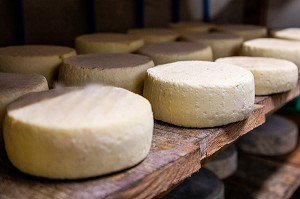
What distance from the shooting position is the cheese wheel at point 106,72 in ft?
3.61

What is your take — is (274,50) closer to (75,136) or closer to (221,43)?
(221,43)

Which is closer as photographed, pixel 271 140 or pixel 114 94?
pixel 114 94

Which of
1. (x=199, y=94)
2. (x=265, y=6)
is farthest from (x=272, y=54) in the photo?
(x=265, y=6)

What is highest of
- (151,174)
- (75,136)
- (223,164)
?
(75,136)

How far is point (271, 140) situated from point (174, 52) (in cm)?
102

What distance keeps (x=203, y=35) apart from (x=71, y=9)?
606 millimetres

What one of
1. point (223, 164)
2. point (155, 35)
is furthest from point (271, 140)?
point (155, 35)

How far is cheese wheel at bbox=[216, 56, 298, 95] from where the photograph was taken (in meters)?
1.27

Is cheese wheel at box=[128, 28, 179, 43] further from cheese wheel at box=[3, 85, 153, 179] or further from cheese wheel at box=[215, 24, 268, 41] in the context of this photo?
cheese wheel at box=[3, 85, 153, 179]

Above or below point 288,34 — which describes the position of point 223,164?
below

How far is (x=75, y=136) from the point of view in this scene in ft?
2.32

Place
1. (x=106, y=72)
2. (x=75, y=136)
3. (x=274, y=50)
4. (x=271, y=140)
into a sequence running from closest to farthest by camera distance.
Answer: (x=75, y=136) → (x=106, y=72) → (x=274, y=50) → (x=271, y=140)

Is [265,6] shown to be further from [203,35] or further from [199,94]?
[199,94]

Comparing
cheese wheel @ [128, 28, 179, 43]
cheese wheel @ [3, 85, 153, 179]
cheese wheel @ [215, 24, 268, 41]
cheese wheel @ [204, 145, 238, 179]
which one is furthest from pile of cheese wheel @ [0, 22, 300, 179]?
cheese wheel @ [204, 145, 238, 179]
